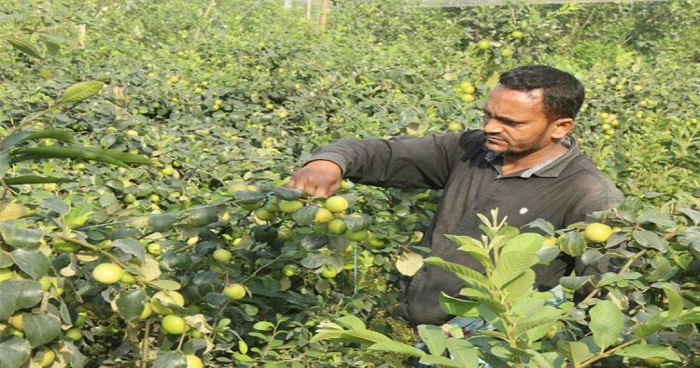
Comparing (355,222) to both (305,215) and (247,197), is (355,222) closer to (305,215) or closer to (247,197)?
(305,215)

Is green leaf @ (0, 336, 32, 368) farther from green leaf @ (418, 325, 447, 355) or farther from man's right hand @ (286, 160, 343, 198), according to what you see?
man's right hand @ (286, 160, 343, 198)

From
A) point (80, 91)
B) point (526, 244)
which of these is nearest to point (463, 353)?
point (526, 244)

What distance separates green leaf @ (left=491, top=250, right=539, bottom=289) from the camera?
3.67 ft

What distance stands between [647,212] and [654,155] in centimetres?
281

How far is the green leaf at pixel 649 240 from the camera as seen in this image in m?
1.59

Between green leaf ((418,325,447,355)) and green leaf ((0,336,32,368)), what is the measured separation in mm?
616

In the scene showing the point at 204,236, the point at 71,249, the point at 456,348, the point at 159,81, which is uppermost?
the point at 456,348

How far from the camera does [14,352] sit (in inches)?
53.1

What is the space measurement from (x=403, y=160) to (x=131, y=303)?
3.66 feet

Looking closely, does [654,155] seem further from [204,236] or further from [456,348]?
[456,348]

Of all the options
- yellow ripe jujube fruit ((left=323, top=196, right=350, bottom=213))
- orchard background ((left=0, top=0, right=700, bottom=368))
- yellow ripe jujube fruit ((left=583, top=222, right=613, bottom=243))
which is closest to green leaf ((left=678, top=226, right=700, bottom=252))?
orchard background ((left=0, top=0, right=700, bottom=368))

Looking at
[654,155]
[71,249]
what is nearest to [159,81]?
[654,155]

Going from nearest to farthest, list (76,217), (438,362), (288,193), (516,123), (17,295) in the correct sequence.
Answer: (438,362) < (17,295) < (76,217) < (288,193) < (516,123)

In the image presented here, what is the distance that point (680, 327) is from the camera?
1.40 m
